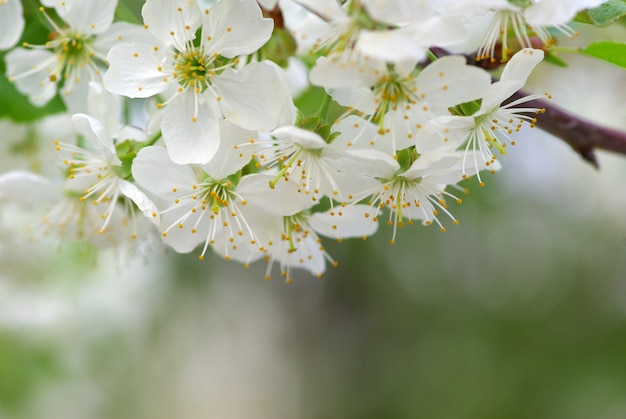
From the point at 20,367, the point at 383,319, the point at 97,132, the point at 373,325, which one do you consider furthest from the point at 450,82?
the point at 373,325

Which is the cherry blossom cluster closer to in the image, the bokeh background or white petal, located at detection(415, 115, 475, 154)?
white petal, located at detection(415, 115, 475, 154)

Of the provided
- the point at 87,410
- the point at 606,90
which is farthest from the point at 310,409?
the point at 606,90

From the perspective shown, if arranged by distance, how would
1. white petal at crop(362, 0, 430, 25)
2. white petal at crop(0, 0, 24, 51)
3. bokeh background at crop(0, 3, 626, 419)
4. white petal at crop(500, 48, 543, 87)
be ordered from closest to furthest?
white petal at crop(362, 0, 430, 25)
white petal at crop(500, 48, 543, 87)
white petal at crop(0, 0, 24, 51)
bokeh background at crop(0, 3, 626, 419)

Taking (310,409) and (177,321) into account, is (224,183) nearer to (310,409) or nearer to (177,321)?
(177,321)

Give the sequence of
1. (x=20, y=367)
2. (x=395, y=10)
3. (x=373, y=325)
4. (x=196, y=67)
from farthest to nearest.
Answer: (x=373, y=325)
(x=20, y=367)
(x=196, y=67)
(x=395, y=10)

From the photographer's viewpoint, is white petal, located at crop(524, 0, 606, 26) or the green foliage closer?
white petal, located at crop(524, 0, 606, 26)

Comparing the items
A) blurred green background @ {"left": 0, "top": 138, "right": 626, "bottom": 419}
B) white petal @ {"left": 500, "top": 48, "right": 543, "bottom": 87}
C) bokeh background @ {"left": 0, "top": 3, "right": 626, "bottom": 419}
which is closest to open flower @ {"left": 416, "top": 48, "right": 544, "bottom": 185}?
white petal @ {"left": 500, "top": 48, "right": 543, "bottom": 87}

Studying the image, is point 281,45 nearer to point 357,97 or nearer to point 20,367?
point 357,97
